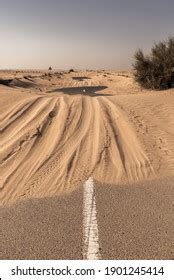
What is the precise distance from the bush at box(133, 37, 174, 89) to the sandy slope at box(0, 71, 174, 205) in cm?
552

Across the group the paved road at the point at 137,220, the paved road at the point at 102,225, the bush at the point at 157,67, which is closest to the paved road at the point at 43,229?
the paved road at the point at 102,225

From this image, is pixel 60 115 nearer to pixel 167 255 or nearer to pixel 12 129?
pixel 12 129

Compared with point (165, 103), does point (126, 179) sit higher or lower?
lower

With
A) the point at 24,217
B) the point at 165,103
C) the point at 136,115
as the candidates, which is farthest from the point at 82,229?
the point at 165,103

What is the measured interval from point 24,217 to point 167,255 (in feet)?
6.55

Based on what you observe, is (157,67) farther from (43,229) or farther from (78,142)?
(43,229)

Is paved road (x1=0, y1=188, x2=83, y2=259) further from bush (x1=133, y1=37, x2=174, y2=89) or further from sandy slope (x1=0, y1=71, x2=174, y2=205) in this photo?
bush (x1=133, y1=37, x2=174, y2=89)

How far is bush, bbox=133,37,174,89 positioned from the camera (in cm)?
1784

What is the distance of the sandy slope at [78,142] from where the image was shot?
698 centimetres

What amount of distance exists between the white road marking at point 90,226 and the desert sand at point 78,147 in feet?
0.37

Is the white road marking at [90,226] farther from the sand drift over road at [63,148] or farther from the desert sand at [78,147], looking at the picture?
the sand drift over road at [63,148]

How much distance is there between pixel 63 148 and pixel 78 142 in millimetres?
502

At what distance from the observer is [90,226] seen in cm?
519

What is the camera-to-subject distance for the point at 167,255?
447 centimetres
